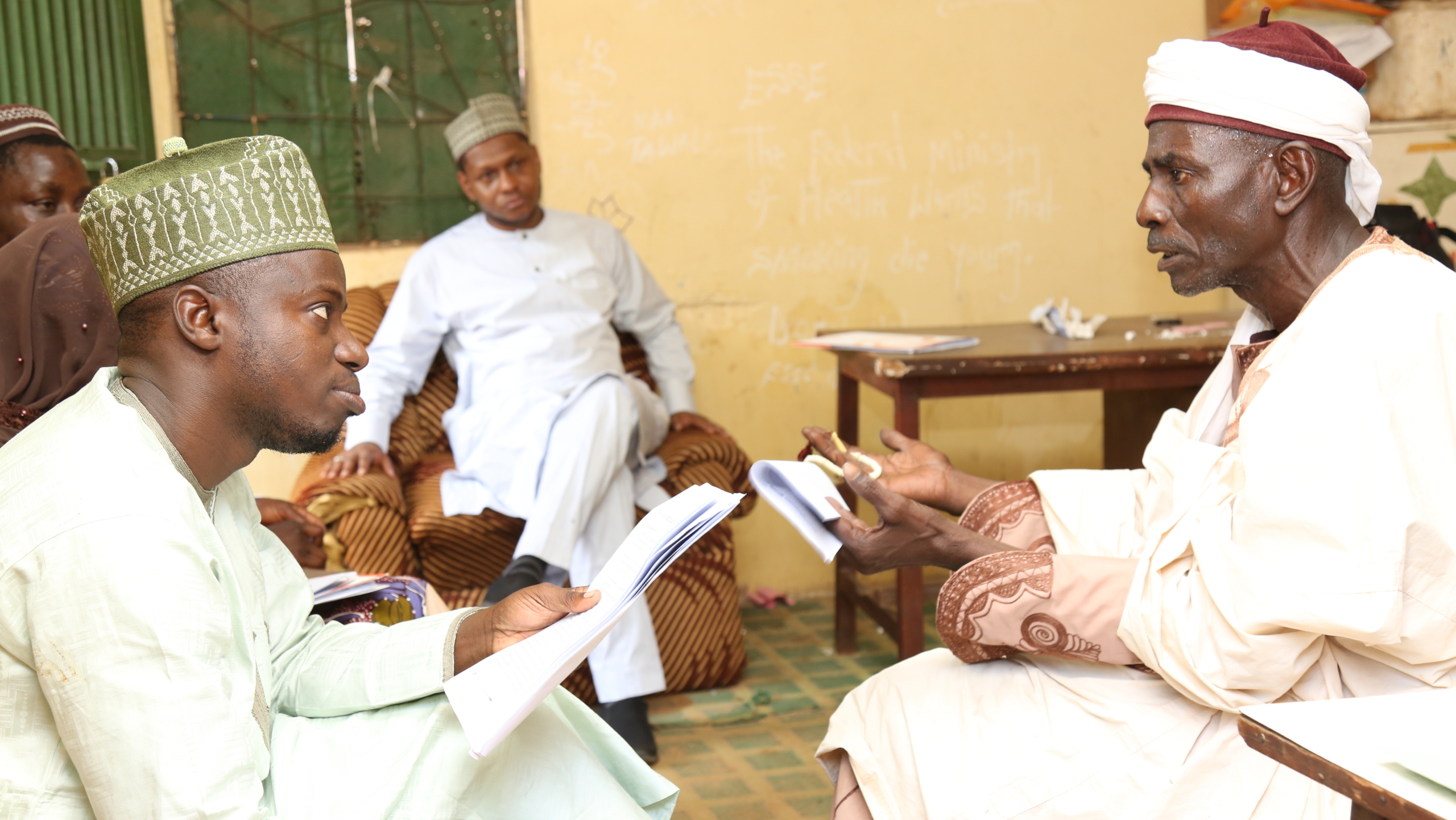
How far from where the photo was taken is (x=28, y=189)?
2.50 m

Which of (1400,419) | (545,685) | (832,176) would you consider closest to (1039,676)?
(1400,419)

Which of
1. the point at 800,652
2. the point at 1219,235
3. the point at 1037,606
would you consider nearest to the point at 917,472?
the point at 1037,606

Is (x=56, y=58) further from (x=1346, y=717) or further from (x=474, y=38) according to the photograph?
(x=1346, y=717)

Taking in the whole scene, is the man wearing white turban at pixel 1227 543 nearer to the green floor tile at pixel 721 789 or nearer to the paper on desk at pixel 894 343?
the green floor tile at pixel 721 789

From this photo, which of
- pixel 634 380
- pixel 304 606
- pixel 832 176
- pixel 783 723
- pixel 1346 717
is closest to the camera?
pixel 1346 717

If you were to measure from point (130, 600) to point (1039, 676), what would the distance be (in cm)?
129

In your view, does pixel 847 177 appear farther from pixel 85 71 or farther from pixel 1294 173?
pixel 1294 173

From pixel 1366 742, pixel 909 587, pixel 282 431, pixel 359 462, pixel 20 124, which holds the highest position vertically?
pixel 20 124

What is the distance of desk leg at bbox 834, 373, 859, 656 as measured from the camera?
410cm

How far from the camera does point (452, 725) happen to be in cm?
150

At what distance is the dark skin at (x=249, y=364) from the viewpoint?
1434mm

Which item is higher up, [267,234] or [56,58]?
[56,58]

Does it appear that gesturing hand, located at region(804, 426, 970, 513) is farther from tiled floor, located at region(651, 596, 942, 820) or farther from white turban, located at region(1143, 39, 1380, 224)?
tiled floor, located at region(651, 596, 942, 820)

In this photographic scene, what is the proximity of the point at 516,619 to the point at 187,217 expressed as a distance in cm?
66
